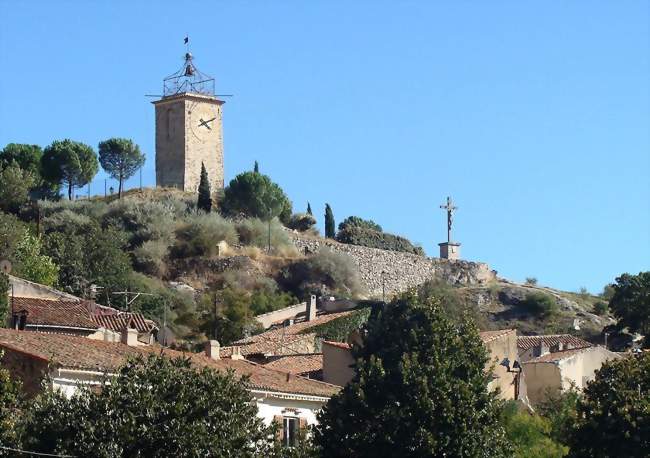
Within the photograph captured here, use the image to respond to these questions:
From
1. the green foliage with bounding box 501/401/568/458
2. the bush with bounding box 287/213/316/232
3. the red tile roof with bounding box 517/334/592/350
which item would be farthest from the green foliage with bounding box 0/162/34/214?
the green foliage with bounding box 501/401/568/458

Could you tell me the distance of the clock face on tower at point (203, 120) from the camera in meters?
108

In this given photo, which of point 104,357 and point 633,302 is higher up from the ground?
point 633,302

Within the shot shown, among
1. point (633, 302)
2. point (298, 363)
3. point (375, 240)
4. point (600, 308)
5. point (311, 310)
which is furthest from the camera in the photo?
point (375, 240)

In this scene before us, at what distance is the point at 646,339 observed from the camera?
7525cm

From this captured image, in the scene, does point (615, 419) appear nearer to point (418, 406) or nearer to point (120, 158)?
point (418, 406)

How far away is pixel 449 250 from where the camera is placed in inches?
4589

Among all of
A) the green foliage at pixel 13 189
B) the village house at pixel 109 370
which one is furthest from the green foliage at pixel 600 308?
the village house at pixel 109 370

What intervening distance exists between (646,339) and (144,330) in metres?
24.0

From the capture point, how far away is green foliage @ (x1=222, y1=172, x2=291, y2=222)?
348 ft

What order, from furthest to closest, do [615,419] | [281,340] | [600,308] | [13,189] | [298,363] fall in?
[600,308], [13,189], [281,340], [298,363], [615,419]

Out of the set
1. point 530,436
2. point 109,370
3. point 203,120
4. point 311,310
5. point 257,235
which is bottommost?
point 530,436

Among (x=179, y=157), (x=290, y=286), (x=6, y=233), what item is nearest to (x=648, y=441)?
(x=6, y=233)

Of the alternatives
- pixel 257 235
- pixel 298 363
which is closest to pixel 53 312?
pixel 298 363

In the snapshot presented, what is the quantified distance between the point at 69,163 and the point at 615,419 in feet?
221
